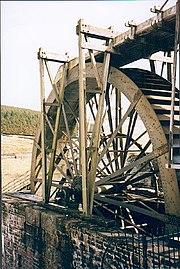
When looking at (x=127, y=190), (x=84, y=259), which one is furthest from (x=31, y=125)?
(x=84, y=259)

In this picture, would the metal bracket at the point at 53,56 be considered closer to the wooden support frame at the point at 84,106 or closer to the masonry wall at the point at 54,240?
the wooden support frame at the point at 84,106

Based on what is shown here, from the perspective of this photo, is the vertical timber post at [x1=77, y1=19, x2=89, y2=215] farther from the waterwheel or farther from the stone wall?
the stone wall

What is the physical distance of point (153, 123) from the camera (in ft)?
16.9

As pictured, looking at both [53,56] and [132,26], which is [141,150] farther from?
[53,56]

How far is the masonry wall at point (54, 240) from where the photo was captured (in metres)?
4.12

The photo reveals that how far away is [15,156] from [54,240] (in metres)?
10.8

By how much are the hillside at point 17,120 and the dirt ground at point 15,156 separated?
30.2 inches

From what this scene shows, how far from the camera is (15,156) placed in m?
15.7

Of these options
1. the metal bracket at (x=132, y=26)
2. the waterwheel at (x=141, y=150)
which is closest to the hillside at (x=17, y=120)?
the waterwheel at (x=141, y=150)

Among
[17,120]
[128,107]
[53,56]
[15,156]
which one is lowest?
[15,156]

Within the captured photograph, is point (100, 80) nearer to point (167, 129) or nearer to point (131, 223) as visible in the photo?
point (167, 129)

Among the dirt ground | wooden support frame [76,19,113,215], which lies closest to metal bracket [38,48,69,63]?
wooden support frame [76,19,113,215]

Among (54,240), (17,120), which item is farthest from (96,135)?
(17,120)

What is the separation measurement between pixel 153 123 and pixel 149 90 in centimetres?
76
